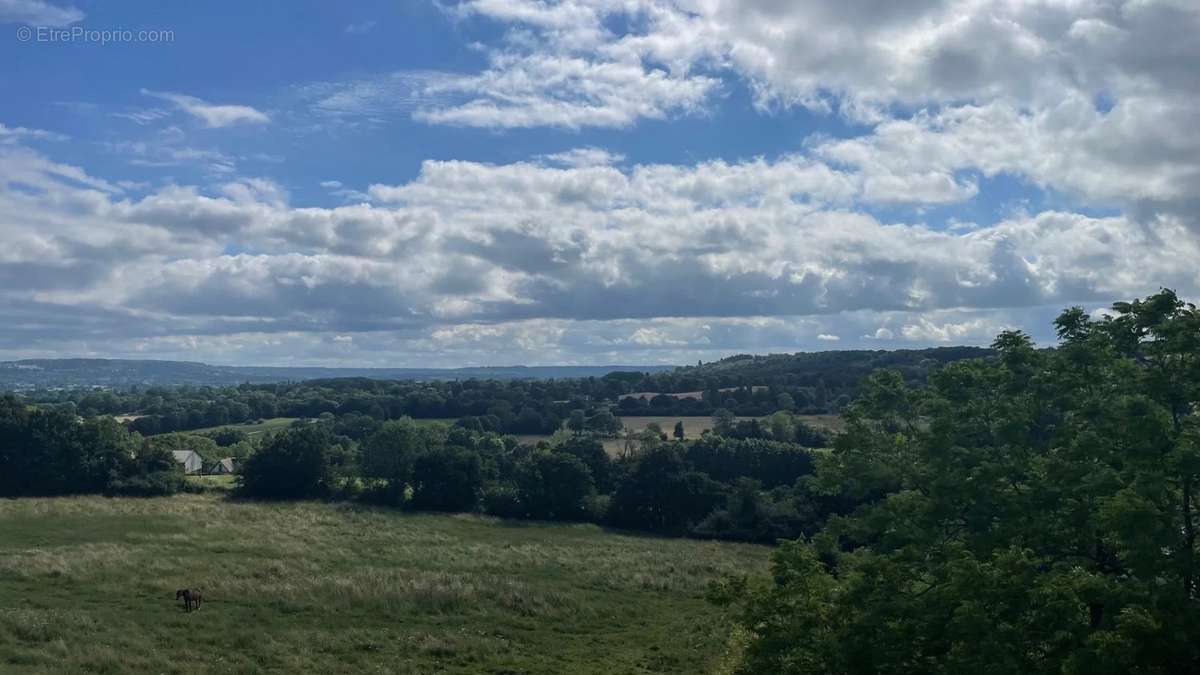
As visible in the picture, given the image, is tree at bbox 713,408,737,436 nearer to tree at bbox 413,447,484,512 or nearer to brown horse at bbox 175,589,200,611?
tree at bbox 413,447,484,512

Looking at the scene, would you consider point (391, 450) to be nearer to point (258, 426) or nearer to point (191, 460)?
point (191, 460)

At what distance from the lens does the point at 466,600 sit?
117 feet

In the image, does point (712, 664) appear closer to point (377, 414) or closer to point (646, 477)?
point (646, 477)

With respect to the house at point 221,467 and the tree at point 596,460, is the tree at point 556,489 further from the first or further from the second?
the house at point 221,467

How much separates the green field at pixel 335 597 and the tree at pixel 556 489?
36.7 ft

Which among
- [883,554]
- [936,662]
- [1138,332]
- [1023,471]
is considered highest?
[1138,332]

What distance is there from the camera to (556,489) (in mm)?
72375

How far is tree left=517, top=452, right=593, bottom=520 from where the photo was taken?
7238 cm

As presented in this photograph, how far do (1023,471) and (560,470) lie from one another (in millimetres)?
57965

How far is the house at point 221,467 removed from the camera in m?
96.7

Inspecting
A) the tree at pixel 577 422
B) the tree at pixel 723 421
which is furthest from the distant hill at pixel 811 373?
the tree at pixel 577 422

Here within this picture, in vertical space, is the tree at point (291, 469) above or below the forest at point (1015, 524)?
below

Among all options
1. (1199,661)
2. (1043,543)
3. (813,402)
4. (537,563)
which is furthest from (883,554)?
(813,402)

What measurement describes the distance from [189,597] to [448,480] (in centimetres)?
4305
